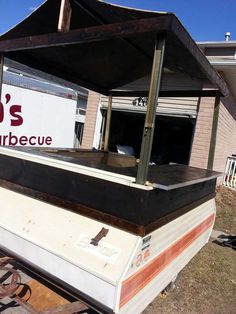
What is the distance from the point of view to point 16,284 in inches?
94.1

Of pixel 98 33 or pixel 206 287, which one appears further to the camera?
pixel 206 287

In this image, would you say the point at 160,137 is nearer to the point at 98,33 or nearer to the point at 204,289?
the point at 204,289

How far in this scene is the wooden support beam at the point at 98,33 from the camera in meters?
2.28

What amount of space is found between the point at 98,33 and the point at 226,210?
23.3ft

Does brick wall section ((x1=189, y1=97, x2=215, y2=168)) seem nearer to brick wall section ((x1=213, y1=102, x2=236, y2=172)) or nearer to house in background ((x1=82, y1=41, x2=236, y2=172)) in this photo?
house in background ((x1=82, y1=41, x2=236, y2=172))

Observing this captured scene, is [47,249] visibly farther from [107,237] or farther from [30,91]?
[30,91]

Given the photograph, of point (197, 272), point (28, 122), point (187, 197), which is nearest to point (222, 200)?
point (197, 272)

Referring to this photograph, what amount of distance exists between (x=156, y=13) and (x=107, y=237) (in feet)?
5.21

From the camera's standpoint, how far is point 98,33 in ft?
8.26

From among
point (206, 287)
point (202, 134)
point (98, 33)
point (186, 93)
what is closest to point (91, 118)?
point (202, 134)

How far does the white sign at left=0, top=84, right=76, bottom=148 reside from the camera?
6.05 m

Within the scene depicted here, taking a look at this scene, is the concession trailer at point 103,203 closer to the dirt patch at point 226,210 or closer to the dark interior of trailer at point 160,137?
the dirt patch at point 226,210

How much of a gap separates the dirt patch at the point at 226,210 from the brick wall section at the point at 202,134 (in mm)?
1238

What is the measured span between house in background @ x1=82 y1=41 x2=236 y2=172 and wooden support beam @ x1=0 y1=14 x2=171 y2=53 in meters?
2.39
